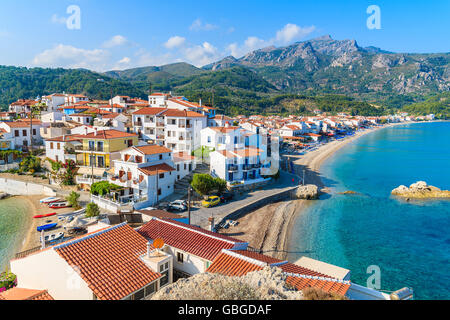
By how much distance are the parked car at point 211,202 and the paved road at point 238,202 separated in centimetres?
53

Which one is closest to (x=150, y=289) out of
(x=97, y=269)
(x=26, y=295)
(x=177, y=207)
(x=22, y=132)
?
(x=97, y=269)

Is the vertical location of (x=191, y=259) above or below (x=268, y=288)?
below

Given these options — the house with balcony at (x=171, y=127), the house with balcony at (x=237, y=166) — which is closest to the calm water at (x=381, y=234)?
the house with balcony at (x=237, y=166)

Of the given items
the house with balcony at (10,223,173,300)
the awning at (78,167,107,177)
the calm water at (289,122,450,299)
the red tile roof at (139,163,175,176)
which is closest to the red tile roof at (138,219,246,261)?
the house with balcony at (10,223,173,300)

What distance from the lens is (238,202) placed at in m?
32.3

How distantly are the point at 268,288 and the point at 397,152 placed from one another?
3537 inches

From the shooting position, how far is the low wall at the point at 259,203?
28764 mm

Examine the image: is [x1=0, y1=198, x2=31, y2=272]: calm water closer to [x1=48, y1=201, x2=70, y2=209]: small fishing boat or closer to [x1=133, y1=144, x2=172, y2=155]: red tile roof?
[x1=48, y1=201, x2=70, y2=209]: small fishing boat

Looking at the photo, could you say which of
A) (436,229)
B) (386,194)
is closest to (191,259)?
(436,229)

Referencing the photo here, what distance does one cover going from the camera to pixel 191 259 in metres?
12.2

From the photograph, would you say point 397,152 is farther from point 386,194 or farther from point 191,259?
point 191,259

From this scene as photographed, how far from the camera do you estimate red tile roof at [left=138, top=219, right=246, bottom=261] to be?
40.9 feet

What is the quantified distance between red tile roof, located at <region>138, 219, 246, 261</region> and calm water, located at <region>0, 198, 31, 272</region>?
12.6 m

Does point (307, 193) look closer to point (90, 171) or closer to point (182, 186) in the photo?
point (182, 186)
